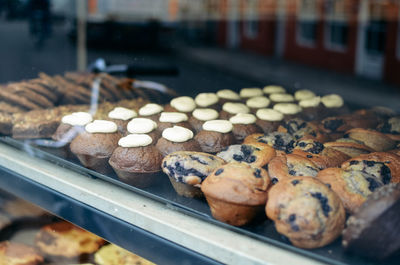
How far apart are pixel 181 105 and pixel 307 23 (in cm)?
907

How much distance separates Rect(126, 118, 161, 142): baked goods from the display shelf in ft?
0.88

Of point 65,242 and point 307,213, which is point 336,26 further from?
point 307,213

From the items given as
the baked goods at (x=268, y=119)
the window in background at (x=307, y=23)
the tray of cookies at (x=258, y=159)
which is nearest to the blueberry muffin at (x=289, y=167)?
the tray of cookies at (x=258, y=159)

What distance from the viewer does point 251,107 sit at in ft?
7.77

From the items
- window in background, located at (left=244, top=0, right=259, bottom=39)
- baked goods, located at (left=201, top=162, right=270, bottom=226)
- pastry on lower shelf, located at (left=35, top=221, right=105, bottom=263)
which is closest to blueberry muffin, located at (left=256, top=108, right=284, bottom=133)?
baked goods, located at (left=201, top=162, right=270, bottom=226)

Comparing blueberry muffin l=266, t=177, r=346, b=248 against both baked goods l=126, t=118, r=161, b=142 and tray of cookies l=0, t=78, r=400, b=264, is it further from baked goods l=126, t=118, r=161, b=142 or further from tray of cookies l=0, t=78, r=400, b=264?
baked goods l=126, t=118, r=161, b=142

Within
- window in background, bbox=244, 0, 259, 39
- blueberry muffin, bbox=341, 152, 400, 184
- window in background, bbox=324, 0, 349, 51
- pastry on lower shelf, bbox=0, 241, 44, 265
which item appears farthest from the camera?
window in background, bbox=244, 0, 259, 39

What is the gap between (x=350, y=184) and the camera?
1434mm

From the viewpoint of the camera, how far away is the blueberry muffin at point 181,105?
228 centimetres

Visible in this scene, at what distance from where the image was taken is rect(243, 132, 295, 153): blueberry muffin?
1.81 m

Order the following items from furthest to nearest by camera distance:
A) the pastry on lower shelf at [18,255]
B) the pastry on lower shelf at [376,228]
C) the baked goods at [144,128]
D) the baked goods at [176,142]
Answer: the pastry on lower shelf at [18,255] < the baked goods at [144,128] < the baked goods at [176,142] < the pastry on lower shelf at [376,228]

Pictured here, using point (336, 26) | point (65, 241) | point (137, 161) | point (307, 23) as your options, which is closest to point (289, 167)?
point (137, 161)

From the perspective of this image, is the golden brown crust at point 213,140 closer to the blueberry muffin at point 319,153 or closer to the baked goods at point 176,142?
the baked goods at point 176,142

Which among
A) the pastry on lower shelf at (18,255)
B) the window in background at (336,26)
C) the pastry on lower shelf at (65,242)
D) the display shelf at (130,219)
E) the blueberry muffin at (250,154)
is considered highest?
the window in background at (336,26)
